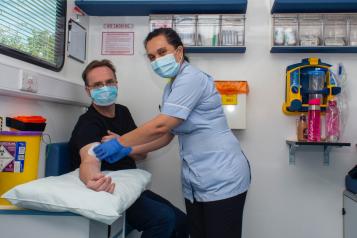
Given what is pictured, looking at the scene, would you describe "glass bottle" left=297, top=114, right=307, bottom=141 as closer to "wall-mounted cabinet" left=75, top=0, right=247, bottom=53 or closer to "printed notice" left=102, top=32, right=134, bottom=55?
"wall-mounted cabinet" left=75, top=0, right=247, bottom=53

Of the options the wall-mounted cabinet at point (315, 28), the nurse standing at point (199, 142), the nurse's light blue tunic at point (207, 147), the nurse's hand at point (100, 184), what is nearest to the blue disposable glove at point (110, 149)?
the nurse standing at point (199, 142)

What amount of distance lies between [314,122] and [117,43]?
60.0 inches

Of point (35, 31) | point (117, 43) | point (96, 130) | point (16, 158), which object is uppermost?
point (117, 43)

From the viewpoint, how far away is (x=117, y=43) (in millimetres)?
2715

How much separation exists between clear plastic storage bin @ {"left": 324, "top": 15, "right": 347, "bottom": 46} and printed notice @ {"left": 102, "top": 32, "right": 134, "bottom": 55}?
1.38 m

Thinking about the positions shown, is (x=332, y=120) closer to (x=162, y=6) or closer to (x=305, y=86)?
(x=305, y=86)

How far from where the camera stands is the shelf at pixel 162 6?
93.5 inches

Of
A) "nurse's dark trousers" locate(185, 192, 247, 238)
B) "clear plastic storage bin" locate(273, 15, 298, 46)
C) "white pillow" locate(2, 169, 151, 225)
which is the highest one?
"clear plastic storage bin" locate(273, 15, 298, 46)

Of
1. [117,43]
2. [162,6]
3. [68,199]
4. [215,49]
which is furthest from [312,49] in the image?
[68,199]

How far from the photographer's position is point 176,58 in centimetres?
172

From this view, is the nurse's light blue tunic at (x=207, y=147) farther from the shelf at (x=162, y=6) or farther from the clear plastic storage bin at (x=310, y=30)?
the clear plastic storage bin at (x=310, y=30)

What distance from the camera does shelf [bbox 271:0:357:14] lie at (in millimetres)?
2281

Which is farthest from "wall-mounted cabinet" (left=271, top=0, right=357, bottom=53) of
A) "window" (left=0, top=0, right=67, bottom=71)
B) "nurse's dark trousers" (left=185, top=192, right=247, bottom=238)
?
"window" (left=0, top=0, right=67, bottom=71)

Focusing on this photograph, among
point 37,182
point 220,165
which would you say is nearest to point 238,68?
point 220,165
